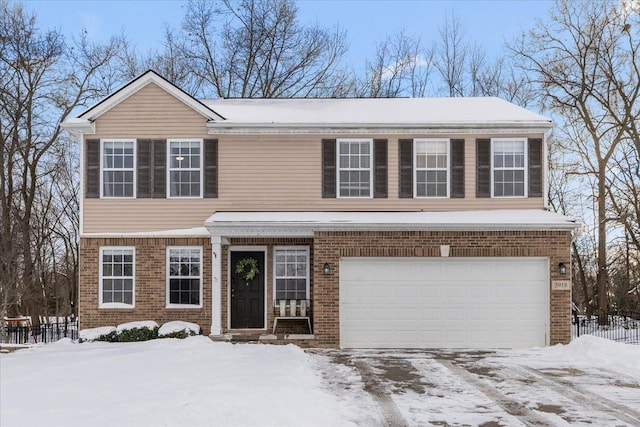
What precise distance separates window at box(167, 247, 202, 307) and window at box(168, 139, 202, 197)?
1508 mm

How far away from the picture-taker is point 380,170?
51.4 feet

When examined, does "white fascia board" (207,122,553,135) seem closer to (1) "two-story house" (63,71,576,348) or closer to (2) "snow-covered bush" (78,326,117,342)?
(1) "two-story house" (63,71,576,348)

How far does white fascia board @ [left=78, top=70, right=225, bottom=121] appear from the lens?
15.5 metres

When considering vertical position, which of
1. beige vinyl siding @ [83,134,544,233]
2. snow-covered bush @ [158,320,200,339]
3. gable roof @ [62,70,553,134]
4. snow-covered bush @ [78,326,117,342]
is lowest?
snow-covered bush @ [78,326,117,342]

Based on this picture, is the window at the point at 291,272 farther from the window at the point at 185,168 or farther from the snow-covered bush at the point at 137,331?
the snow-covered bush at the point at 137,331

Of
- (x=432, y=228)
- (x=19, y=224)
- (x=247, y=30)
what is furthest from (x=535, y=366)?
(x=247, y=30)

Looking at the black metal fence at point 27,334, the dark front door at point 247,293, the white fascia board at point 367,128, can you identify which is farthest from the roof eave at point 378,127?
the black metal fence at point 27,334

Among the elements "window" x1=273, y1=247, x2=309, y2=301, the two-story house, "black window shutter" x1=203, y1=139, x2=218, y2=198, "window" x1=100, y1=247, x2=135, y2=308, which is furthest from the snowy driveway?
"window" x1=100, y1=247, x2=135, y2=308

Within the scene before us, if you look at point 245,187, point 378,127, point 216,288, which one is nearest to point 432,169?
point 378,127

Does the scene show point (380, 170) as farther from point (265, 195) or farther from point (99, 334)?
point (99, 334)

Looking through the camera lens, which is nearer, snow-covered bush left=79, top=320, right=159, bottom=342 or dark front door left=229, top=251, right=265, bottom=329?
snow-covered bush left=79, top=320, right=159, bottom=342

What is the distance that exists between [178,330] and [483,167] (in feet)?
28.5

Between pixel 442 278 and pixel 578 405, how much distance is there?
6292mm

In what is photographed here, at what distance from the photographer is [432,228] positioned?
47.4ft
